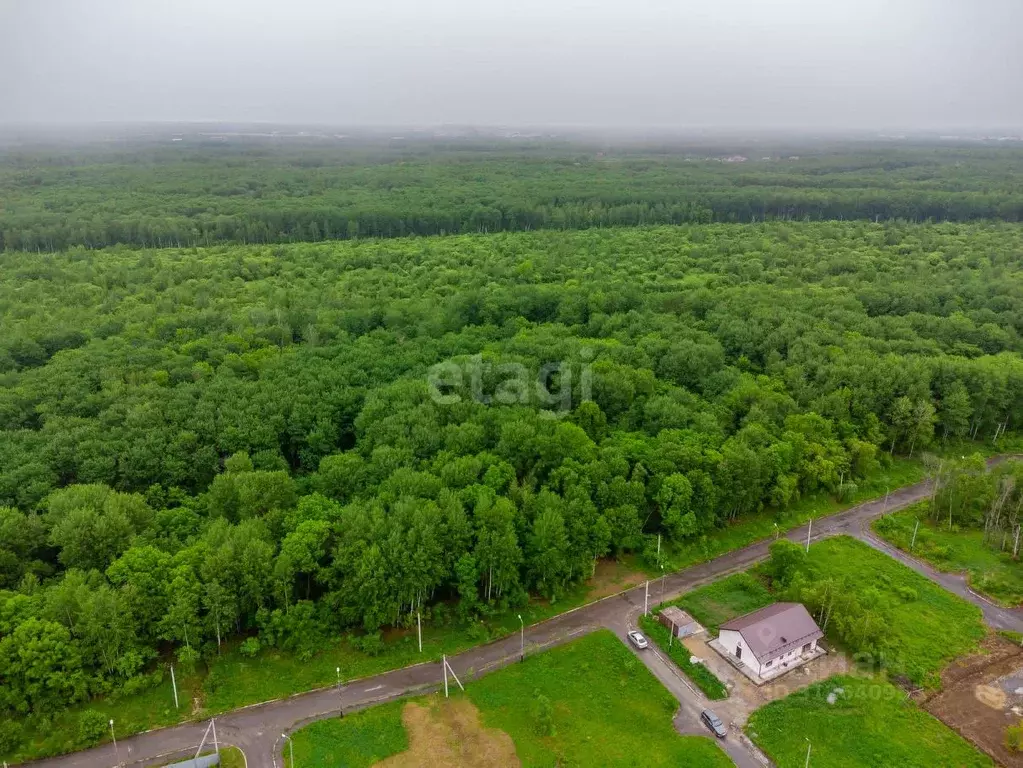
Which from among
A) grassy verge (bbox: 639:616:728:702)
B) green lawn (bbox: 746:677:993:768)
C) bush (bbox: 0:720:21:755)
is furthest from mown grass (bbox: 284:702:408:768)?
green lawn (bbox: 746:677:993:768)

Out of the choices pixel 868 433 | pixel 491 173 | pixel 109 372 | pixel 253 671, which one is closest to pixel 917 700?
pixel 868 433

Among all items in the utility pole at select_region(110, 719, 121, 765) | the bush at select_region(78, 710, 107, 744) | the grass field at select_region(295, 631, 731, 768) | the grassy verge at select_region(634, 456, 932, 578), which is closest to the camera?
the utility pole at select_region(110, 719, 121, 765)

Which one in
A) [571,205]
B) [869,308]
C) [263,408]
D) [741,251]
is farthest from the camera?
[571,205]

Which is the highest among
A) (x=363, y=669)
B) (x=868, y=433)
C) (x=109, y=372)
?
(x=109, y=372)

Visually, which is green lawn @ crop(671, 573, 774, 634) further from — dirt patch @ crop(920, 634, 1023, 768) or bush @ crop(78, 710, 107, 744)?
bush @ crop(78, 710, 107, 744)

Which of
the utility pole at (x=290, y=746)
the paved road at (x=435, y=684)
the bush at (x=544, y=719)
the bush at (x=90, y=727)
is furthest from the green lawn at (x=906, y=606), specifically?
the bush at (x=90, y=727)

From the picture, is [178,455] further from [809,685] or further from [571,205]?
[571,205]
